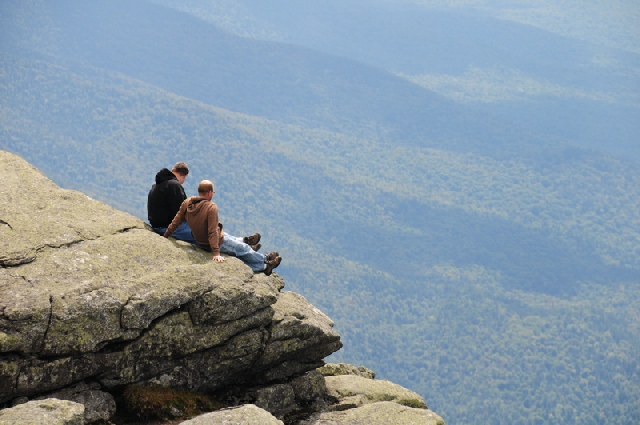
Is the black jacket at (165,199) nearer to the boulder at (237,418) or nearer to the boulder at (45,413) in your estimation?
the boulder at (237,418)

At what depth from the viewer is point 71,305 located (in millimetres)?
23406

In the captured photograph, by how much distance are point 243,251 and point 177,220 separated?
94.1 inches

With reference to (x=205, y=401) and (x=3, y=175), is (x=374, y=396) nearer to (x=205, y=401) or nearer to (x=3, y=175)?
(x=205, y=401)

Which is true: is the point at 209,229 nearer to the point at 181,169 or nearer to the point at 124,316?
the point at 181,169

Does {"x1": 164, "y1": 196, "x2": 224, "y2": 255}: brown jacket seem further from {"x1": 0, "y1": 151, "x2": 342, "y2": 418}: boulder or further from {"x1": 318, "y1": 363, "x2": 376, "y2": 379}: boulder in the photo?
{"x1": 318, "y1": 363, "x2": 376, "y2": 379}: boulder

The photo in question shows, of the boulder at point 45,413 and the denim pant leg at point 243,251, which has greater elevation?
the denim pant leg at point 243,251

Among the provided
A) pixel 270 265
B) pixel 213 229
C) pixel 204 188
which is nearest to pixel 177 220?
pixel 213 229

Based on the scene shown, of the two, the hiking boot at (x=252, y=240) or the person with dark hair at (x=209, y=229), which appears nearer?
the person with dark hair at (x=209, y=229)

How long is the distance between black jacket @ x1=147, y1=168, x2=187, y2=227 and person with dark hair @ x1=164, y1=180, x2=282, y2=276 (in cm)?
69

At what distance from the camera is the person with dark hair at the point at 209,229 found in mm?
28344

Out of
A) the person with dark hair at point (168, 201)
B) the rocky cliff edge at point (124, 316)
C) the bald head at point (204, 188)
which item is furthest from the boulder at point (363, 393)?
the bald head at point (204, 188)

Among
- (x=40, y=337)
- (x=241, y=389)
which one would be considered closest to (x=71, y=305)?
(x=40, y=337)

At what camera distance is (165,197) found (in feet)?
97.2

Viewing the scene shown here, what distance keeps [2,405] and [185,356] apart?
5.41 metres
